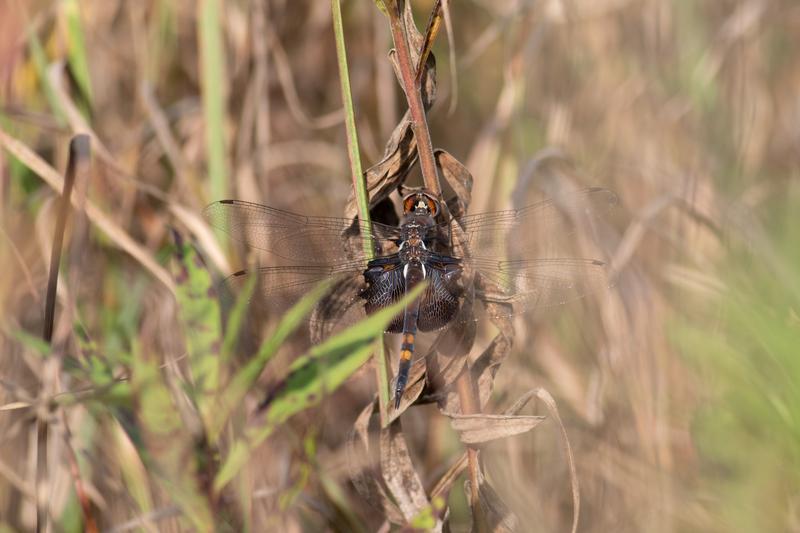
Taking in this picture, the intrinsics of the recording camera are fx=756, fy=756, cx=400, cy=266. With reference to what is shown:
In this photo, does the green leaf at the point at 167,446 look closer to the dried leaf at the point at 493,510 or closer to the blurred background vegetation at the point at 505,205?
the blurred background vegetation at the point at 505,205

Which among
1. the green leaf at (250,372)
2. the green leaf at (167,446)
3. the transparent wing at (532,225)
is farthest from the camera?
the transparent wing at (532,225)

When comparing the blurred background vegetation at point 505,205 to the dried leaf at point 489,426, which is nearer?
the dried leaf at point 489,426

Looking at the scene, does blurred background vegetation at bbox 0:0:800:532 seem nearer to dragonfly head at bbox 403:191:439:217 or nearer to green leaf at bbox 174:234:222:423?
green leaf at bbox 174:234:222:423

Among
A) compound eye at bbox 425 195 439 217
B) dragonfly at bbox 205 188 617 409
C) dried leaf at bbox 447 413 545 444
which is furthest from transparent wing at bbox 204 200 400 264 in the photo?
dried leaf at bbox 447 413 545 444

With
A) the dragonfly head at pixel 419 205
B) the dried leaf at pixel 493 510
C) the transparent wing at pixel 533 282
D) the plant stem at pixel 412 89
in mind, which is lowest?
the dried leaf at pixel 493 510

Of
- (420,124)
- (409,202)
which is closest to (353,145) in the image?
(420,124)

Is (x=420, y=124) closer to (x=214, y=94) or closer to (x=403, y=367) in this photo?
(x=403, y=367)

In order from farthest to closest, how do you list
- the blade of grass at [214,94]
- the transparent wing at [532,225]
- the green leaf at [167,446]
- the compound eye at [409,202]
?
the blade of grass at [214,94], the transparent wing at [532,225], the compound eye at [409,202], the green leaf at [167,446]

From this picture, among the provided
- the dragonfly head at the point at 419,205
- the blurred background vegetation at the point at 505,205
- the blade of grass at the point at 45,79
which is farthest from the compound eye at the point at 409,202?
the blade of grass at the point at 45,79

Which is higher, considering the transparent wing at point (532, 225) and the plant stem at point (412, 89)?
the plant stem at point (412, 89)
